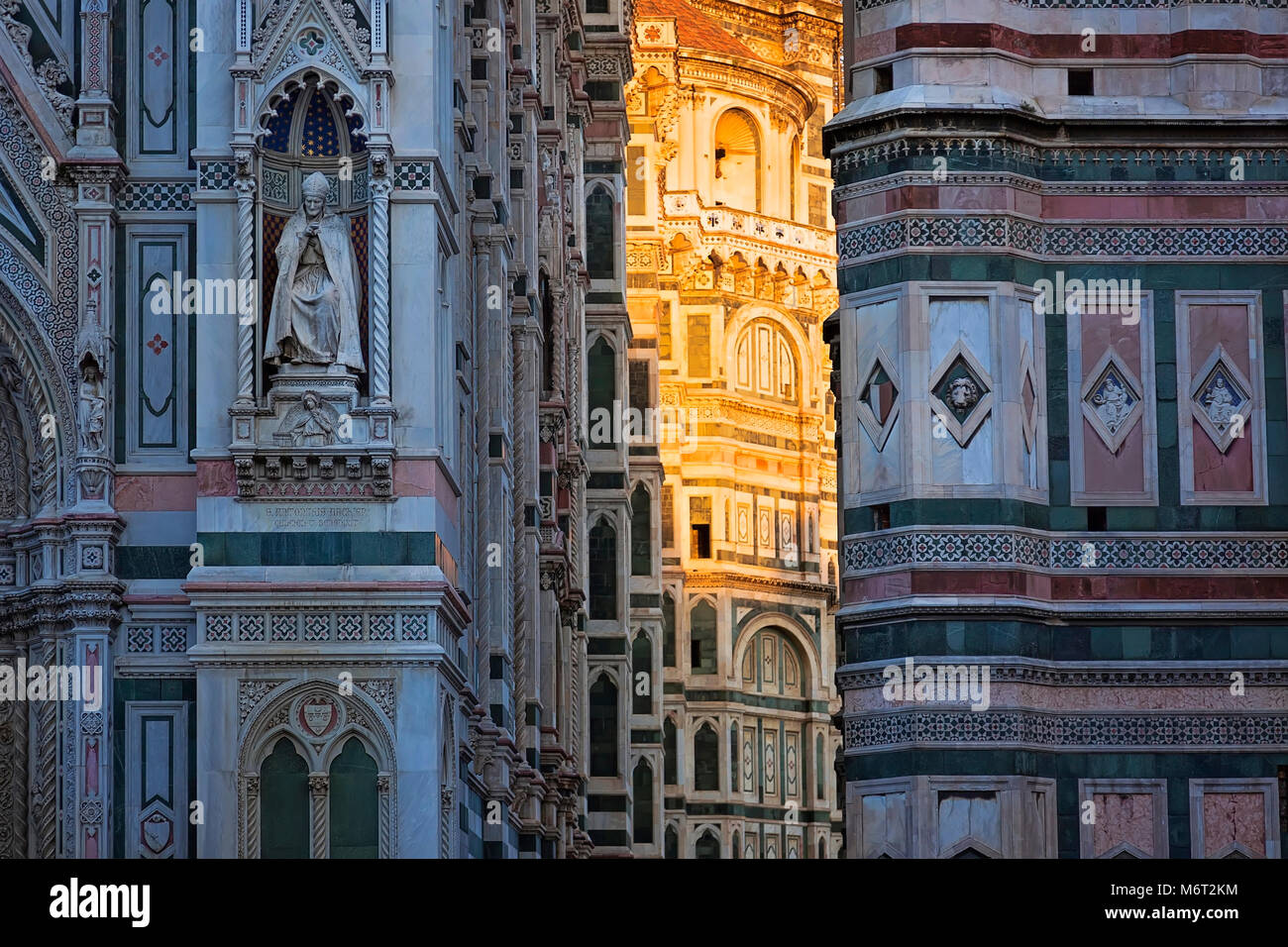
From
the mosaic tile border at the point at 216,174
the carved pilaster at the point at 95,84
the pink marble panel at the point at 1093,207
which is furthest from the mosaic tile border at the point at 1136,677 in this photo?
the carved pilaster at the point at 95,84

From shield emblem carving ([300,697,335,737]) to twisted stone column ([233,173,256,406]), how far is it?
2774mm

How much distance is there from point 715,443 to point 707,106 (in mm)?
7840

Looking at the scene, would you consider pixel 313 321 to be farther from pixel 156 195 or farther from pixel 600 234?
pixel 600 234

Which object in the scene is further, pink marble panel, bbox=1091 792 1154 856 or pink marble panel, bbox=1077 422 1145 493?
pink marble panel, bbox=1077 422 1145 493

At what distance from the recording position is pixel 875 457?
3325 centimetres

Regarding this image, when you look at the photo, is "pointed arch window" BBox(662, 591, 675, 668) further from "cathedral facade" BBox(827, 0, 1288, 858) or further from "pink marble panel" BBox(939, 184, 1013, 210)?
"pink marble panel" BBox(939, 184, 1013, 210)

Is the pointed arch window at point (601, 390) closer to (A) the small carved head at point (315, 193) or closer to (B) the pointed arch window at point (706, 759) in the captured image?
(B) the pointed arch window at point (706, 759)

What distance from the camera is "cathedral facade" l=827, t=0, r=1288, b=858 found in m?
32.5

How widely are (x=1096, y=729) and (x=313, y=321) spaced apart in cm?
957

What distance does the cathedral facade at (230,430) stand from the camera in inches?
1115

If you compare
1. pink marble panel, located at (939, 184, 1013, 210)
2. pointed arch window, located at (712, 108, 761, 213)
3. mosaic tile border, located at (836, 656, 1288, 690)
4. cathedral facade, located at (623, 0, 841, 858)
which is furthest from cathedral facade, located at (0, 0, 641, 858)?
pointed arch window, located at (712, 108, 761, 213)

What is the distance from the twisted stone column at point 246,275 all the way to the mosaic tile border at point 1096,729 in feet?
26.3
